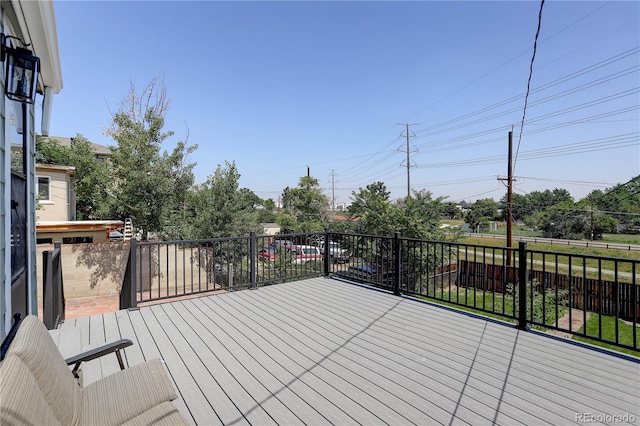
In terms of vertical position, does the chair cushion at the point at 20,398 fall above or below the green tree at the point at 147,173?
below

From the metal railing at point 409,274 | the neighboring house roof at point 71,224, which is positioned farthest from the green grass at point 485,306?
the neighboring house roof at point 71,224

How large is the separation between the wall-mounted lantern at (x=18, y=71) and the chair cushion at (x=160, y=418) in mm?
2024

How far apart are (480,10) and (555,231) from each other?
129 ft

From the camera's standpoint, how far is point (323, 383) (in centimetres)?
224

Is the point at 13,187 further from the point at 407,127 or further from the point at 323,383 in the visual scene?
the point at 407,127

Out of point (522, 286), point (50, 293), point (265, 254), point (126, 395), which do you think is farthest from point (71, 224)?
point (522, 286)

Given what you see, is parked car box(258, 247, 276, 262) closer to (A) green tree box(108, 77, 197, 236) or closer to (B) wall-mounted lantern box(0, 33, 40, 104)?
(B) wall-mounted lantern box(0, 33, 40, 104)

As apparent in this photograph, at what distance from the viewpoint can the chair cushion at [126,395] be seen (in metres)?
1.36

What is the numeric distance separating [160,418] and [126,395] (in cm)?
30

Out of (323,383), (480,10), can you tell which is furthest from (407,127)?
(323,383)

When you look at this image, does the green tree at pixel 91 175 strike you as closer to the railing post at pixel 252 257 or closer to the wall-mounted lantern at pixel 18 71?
the railing post at pixel 252 257

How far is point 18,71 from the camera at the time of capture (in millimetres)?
1854

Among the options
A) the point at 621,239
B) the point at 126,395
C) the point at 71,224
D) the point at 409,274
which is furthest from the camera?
the point at 621,239

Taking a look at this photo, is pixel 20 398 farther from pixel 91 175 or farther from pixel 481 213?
pixel 481 213
